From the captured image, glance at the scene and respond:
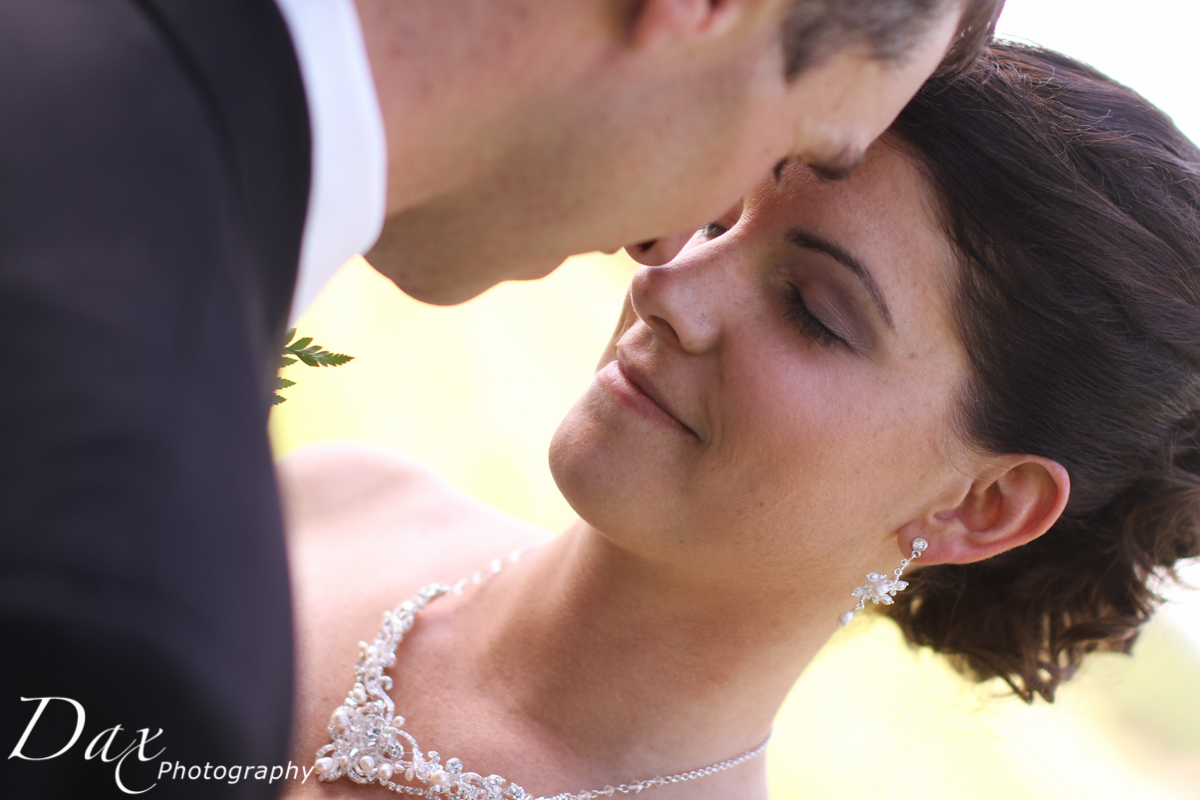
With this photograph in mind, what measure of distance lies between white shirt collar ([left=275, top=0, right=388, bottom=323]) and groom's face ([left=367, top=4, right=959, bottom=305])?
124mm

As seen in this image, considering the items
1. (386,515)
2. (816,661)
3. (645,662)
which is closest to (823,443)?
(645,662)

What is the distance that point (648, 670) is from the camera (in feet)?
4.35

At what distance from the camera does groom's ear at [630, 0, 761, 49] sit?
0.69 meters

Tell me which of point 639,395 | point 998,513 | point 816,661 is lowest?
point 816,661

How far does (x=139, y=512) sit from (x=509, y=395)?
276 cm

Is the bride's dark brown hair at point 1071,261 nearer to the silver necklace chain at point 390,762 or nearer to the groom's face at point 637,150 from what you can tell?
the groom's face at point 637,150

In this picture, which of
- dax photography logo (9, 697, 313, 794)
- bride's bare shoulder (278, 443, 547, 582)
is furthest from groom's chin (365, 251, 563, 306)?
bride's bare shoulder (278, 443, 547, 582)

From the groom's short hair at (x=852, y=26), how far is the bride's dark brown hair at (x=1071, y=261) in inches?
14.8

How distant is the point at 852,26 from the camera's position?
2.50 feet

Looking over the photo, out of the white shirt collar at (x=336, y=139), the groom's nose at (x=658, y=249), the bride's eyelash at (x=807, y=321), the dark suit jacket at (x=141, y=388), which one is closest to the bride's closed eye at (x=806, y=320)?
the bride's eyelash at (x=807, y=321)

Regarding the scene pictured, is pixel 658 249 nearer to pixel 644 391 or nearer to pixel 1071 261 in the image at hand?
pixel 644 391

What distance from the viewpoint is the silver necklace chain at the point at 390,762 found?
1.26m

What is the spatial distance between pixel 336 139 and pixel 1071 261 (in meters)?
0.92

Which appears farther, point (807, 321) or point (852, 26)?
point (807, 321)
